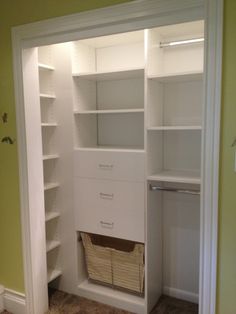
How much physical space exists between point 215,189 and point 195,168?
0.87 meters

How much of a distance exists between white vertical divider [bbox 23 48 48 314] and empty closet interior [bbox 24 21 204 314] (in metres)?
0.03

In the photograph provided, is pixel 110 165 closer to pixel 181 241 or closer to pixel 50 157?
pixel 50 157

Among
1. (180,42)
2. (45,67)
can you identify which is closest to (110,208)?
(45,67)

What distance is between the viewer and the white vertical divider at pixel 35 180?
2.19 meters

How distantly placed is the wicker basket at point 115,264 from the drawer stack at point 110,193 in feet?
0.53

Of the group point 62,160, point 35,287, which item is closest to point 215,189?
point 62,160

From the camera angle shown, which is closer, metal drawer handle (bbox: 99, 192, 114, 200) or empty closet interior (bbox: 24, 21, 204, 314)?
empty closet interior (bbox: 24, 21, 204, 314)

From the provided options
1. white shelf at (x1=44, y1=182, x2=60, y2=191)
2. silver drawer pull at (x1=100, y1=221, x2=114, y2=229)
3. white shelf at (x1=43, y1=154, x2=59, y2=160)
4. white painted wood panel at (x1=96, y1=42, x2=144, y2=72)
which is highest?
white painted wood panel at (x1=96, y1=42, x2=144, y2=72)

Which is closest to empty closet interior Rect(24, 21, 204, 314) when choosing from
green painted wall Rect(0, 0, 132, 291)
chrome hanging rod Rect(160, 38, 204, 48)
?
chrome hanging rod Rect(160, 38, 204, 48)

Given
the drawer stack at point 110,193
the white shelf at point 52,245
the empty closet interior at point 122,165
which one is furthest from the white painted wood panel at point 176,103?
the white shelf at point 52,245

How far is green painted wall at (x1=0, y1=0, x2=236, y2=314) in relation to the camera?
1497 millimetres

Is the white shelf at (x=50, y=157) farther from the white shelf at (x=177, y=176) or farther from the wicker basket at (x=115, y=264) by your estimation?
the white shelf at (x=177, y=176)

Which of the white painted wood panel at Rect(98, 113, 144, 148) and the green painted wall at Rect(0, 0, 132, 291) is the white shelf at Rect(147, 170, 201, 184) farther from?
the green painted wall at Rect(0, 0, 132, 291)

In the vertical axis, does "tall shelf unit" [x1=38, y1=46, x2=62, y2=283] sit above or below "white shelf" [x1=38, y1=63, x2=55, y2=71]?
below
